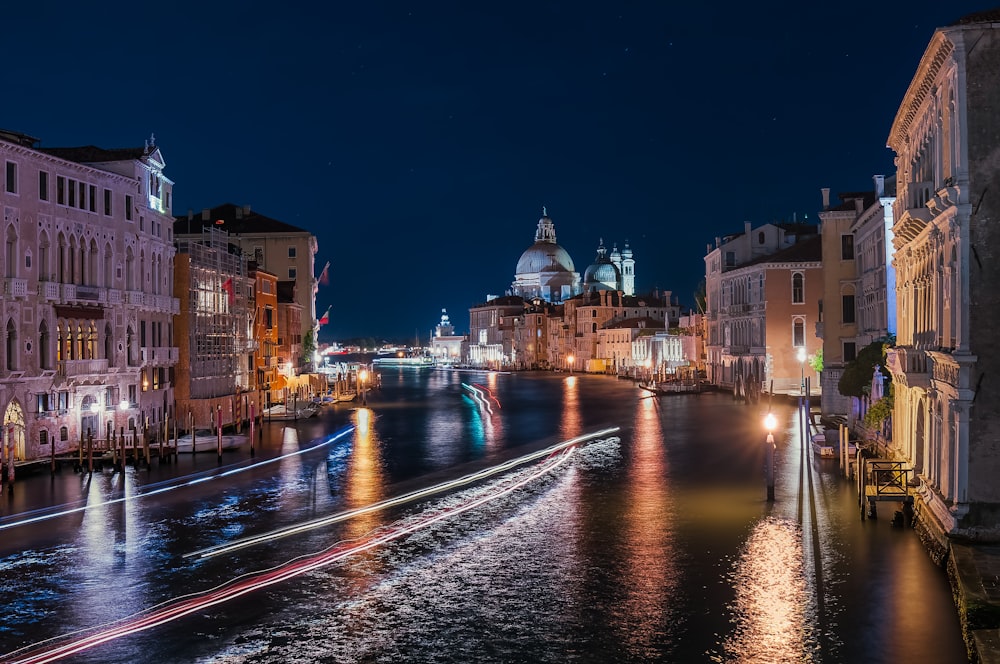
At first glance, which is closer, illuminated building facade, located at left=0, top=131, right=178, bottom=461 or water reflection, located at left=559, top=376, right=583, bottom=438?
illuminated building facade, located at left=0, top=131, right=178, bottom=461

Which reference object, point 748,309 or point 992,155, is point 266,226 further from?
point 992,155

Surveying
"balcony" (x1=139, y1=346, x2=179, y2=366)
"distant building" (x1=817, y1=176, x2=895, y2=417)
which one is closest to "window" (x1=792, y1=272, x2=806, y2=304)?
"distant building" (x1=817, y1=176, x2=895, y2=417)

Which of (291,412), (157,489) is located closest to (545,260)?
(291,412)

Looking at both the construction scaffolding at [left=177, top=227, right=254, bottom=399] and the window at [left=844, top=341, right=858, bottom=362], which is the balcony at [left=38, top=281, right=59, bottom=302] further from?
the window at [left=844, top=341, right=858, bottom=362]

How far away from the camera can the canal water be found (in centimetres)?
1411

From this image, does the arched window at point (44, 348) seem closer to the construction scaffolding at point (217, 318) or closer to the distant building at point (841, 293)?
the construction scaffolding at point (217, 318)

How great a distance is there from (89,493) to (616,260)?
148 meters

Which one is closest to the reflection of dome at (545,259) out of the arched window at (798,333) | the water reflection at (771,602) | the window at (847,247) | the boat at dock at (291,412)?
the arched window at (798,333)

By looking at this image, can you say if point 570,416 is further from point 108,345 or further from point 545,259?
point 545,259

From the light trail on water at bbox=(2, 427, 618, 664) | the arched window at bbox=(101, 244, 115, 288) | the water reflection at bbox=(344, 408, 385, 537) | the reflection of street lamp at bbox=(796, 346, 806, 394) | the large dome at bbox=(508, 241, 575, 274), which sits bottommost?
the light trail on water at bbox=(2, 427, 618, 664)

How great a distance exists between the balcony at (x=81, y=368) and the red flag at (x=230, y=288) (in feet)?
41.8

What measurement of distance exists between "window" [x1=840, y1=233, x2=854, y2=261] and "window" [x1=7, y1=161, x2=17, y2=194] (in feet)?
99.9

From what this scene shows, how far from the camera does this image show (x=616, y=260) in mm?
171375

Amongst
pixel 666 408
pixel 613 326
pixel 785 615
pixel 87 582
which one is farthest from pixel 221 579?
pixel 613 326
